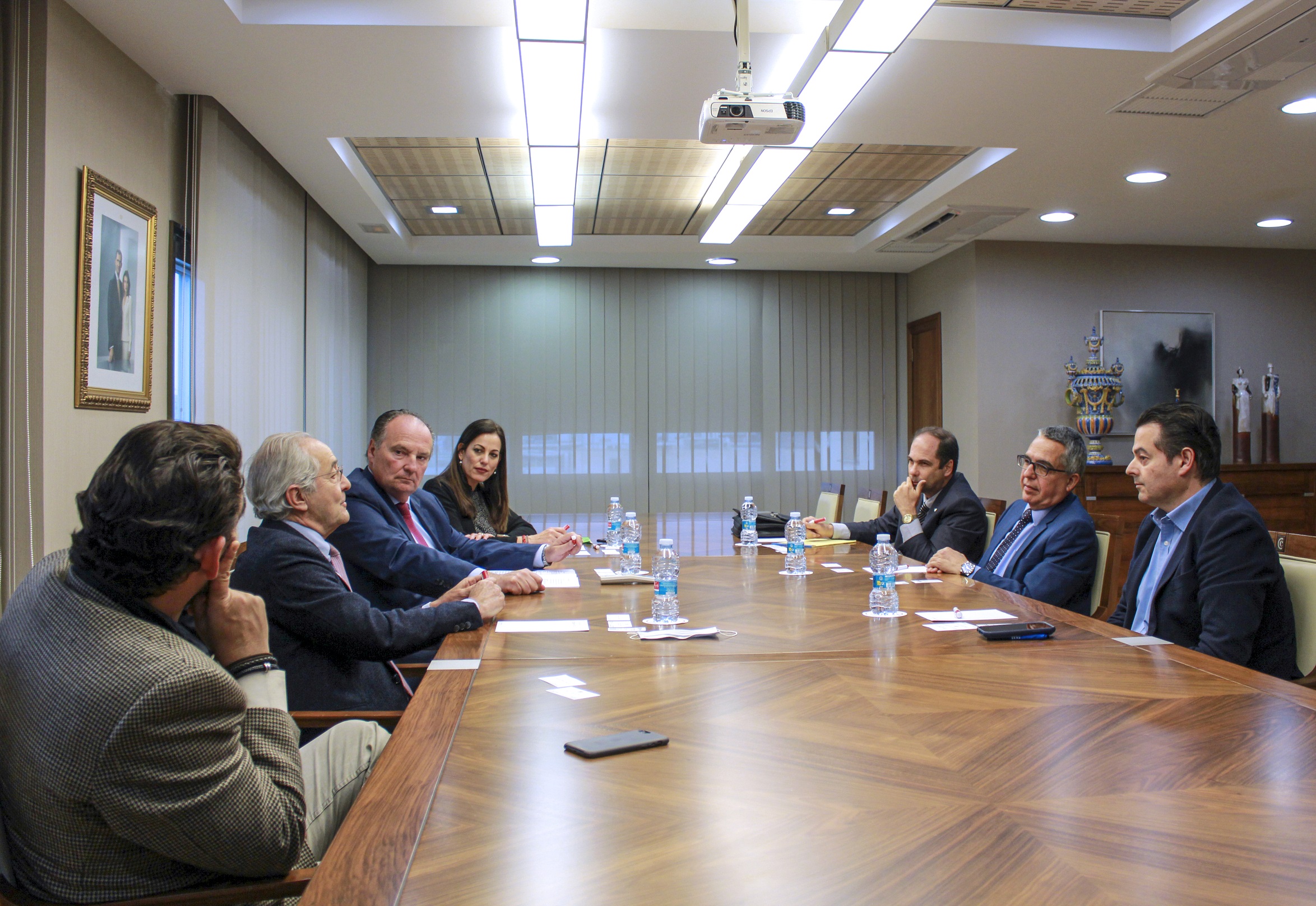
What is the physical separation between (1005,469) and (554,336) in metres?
4.00

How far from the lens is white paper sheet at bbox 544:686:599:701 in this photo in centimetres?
178

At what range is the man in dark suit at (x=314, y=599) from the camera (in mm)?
2117

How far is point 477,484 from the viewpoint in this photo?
4.73 meters

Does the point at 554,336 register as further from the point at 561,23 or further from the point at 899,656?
the point at 899,656

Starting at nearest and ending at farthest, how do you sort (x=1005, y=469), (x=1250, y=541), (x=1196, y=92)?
(x=1250, y=541) → (x=1196, y=92) → (x=1005, y=469)

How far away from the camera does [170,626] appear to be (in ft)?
4.38

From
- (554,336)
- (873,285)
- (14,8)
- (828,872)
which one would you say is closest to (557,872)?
(828,872)

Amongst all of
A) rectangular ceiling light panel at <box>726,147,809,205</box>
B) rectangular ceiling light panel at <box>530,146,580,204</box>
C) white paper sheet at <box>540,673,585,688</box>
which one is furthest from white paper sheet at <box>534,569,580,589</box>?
rectangular ceiling light panel at <box>726,147,809,205</box>

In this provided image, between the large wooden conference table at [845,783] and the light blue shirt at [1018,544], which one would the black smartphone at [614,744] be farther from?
the light blue shirt at [1018,544]

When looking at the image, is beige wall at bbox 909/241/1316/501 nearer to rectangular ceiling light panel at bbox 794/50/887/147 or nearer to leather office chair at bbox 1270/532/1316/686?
rectangular ceiling light panel at bbox 794/50/887/147

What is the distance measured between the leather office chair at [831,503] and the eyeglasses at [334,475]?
3995mm

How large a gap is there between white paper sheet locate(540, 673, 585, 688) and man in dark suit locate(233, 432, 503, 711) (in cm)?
49

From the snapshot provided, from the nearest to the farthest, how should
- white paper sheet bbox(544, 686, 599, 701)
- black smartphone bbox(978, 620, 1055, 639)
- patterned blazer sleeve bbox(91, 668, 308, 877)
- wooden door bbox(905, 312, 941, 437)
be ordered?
patterned blazer sleeve bbox(91, 668, 308, 877), white paper sheet bbox(544, 686, 599, 701), black smartphone bbox(978, 620, 1055, 639), wooden door bbox(905, 312, 941, 437)

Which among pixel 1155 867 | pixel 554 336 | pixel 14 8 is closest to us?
pixel 1155 867
